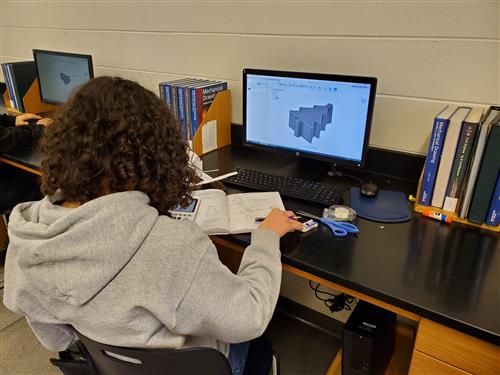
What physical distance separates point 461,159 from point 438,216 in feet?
0.60

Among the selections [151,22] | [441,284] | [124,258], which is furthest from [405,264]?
[151,22]

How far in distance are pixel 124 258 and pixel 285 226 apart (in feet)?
1.63

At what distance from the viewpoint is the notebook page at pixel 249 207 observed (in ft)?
3.56

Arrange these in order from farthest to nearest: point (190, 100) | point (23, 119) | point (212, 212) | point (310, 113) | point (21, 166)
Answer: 1. point (23, 119)
2. point (21, 166)
3. point (190, 100)
4. point (310, 113)
5. point (212, 212)

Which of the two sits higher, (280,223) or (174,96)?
(174,96)

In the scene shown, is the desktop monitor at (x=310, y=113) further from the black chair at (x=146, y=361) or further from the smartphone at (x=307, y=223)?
the black chair at (x=146, y=361)

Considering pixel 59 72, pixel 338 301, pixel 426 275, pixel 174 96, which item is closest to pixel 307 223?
pixel 426 275

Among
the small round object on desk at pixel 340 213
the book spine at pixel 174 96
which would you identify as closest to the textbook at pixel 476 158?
the small round object on desk at pixel 340 213

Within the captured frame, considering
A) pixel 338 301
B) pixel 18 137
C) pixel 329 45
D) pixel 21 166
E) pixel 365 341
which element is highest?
pixel 329 45

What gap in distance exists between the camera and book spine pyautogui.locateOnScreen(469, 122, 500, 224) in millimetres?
997

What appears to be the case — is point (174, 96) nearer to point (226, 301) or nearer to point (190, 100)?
A: point (190, 100)

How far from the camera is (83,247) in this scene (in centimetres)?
64

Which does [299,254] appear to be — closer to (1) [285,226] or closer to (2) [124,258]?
(1) [285,226]

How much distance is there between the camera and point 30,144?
180cm
